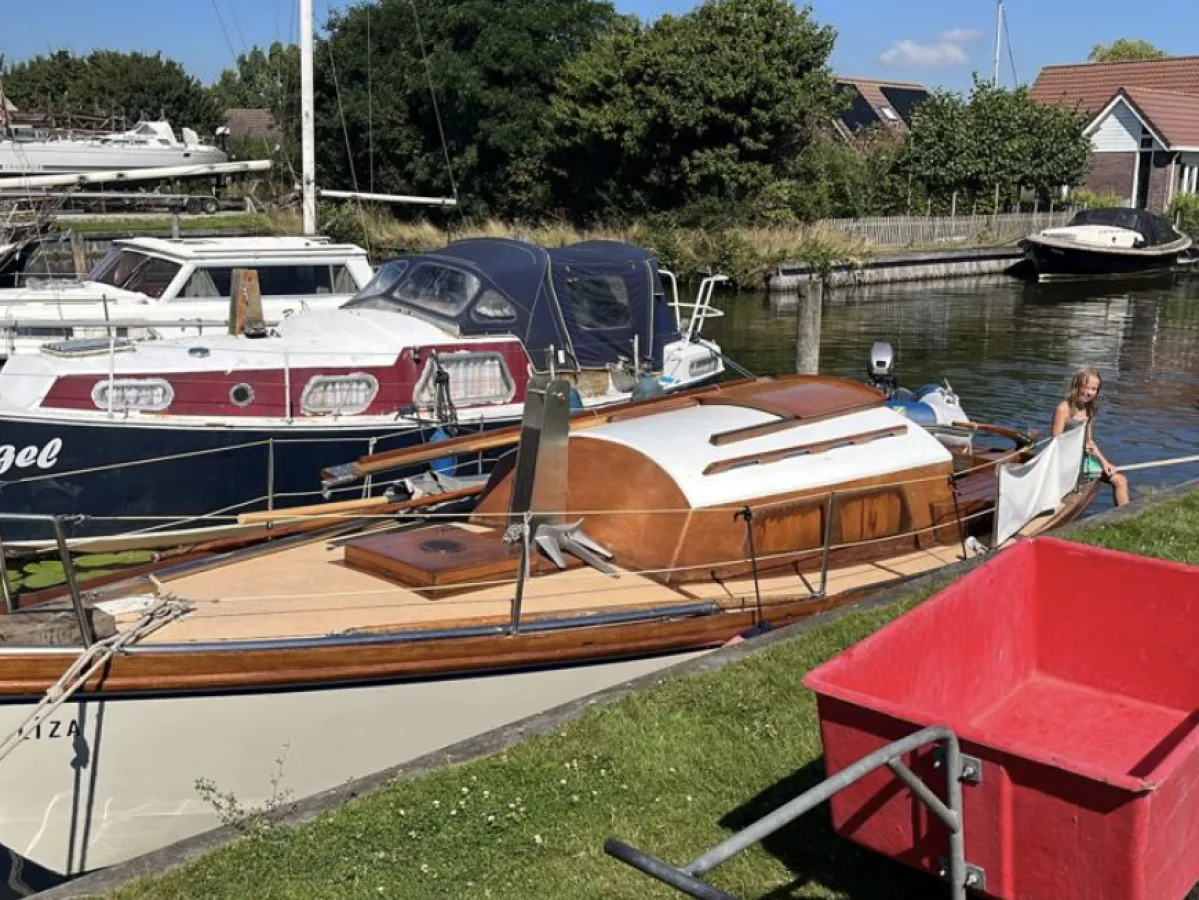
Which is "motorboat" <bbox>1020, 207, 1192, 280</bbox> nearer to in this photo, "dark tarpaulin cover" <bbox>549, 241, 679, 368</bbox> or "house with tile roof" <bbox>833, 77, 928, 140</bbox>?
"house with tile roof" <bbox>833, 77, 928, 140</bbox>

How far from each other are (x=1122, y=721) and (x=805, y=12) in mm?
39356

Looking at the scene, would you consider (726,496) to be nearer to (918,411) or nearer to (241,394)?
(918,411)

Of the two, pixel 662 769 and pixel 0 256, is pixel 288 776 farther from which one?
pixel 0 256

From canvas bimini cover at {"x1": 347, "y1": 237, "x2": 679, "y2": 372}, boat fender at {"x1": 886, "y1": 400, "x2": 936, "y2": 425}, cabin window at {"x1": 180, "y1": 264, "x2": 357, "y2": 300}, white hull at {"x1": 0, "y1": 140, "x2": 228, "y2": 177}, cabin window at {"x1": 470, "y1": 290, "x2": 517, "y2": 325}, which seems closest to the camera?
boat fender at {"x1": 886, "y1": 400, "x2": 936, "y2": 425}

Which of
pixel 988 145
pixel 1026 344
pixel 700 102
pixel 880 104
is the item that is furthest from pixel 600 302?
pixel 880 104

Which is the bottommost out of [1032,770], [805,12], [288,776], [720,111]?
[288,776]

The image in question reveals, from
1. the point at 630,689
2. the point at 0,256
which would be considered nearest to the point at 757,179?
the point at 0,256

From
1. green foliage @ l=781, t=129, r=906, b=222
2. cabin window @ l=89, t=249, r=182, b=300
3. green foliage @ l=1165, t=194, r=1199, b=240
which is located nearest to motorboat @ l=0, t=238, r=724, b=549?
cabin window @ l=89, t=249, r=182, b=300

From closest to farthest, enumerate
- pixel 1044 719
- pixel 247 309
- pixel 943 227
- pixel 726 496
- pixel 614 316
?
pixel 1044 719 < pixel 726 496 < pixel 247 309 < pixel 614 316 < pixel 943 227

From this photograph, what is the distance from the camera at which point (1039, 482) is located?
9.61m

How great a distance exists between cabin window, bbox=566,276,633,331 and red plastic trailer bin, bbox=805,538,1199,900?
8981mm

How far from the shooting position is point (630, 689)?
6516 mm

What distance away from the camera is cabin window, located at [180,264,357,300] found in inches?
673

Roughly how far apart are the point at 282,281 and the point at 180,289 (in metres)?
1.30
